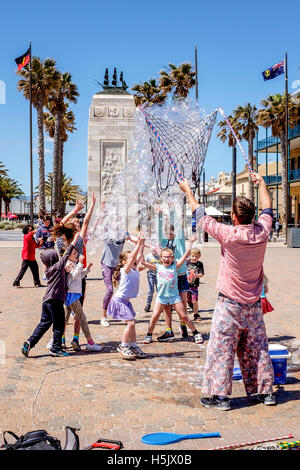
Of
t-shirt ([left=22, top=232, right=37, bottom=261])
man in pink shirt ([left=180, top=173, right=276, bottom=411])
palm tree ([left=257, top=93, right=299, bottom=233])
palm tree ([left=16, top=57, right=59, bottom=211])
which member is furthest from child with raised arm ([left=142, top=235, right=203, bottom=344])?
palm tree ([left=257, top=93, right=299, bottom=233])

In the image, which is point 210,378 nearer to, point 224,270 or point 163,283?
point 224,270

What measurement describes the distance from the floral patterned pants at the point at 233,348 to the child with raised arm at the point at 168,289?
7.28 feet

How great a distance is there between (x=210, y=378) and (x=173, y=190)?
9.36ft

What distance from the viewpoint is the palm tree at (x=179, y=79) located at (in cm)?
3872

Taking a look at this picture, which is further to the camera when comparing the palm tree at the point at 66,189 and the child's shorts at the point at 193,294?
the palm tree at the point at 66,189

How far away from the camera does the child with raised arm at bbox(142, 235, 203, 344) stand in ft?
22.8

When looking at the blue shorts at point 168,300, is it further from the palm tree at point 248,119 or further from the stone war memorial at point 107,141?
the palm tree at point 248,119

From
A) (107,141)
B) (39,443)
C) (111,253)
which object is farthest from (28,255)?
(107,141)

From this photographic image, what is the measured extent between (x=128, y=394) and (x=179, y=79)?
36.6 meters

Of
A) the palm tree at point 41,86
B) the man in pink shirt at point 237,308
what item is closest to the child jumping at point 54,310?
the man in pink shirt at point 237,308

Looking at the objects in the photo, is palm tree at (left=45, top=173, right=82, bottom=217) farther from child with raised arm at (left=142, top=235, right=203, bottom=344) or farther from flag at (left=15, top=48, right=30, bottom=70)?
child with raised arm at (left=142, top=235, right=203, bottom=344)

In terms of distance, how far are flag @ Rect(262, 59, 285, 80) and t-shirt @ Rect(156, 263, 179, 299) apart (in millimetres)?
24978

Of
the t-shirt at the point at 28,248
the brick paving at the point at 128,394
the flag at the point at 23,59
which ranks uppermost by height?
the flag at the point at 23,59

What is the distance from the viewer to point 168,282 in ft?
22.9
